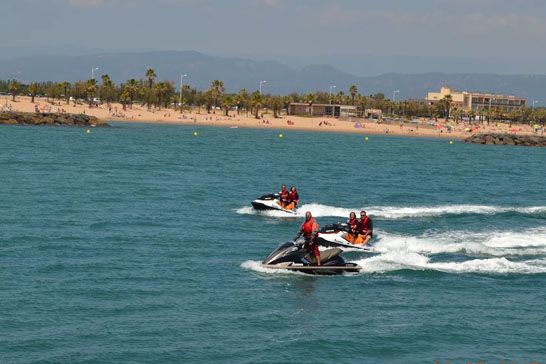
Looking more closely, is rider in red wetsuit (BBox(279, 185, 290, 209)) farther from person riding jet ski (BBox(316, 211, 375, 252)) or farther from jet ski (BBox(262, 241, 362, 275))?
jet ski (BBox(262, 241, 362, 275))

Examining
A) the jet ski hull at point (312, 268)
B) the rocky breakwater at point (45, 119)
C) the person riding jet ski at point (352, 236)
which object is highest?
the rocky breakwater at point (45, 119)

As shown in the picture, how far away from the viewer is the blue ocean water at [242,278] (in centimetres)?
2369

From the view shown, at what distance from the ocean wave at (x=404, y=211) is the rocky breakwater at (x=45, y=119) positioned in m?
107

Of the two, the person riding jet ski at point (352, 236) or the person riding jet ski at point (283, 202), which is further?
the person riding jet ski at point (283, 202)

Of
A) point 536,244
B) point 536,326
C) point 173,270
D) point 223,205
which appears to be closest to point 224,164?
point 223,205

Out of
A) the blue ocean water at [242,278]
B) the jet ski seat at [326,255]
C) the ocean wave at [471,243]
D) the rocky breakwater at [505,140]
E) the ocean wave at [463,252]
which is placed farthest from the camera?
the rocky breakwater at [505,140]

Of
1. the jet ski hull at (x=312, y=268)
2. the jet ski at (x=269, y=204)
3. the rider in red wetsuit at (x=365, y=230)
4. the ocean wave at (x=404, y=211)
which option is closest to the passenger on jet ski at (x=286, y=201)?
the jet ski at (x=269, y=204)

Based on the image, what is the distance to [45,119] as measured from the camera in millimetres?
152250

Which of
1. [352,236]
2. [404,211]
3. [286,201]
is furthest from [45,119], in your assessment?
[352,236]

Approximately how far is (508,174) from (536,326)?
231 feet

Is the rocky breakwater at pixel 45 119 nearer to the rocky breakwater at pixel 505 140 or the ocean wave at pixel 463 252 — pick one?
the rocky breakwater at pixel 505 140

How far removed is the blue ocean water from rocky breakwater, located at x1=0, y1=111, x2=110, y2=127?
85.4 m

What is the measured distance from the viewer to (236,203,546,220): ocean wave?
164 feet

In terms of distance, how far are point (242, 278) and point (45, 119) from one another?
128 metres
